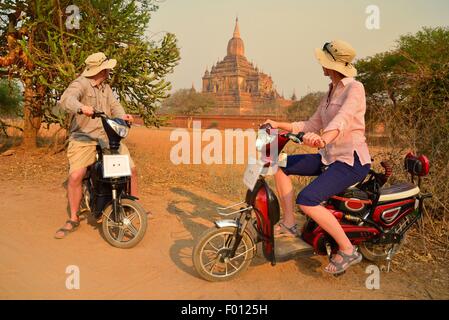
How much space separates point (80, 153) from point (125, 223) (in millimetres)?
954

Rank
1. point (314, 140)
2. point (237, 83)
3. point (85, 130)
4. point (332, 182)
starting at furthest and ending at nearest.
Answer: point (237, 83) → point (85, 130) → point (332, 182) → point (314, 140)

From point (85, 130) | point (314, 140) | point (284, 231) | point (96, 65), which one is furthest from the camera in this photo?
point (85, 130)

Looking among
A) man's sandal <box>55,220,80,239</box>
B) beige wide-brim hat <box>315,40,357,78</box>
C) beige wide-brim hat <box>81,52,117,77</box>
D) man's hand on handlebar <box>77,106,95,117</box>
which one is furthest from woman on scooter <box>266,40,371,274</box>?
man's sandal <box>55,220,80,239</box>

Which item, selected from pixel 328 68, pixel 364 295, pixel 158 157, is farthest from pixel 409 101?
pixel 158 157

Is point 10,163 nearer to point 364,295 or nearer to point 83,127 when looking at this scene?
point 83,127

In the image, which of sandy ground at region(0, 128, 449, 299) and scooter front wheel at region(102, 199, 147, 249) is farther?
scooter front wheel at region(102, 199, 147, 249)

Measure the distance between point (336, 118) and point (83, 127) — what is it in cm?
282

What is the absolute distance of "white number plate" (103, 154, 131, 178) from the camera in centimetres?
388

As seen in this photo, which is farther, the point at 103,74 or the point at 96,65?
the point at 103,74

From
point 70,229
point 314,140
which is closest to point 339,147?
point 314,140

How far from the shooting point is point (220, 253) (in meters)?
3.22

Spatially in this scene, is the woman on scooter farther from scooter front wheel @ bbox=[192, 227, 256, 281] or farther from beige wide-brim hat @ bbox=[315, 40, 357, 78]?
scooter front wheel @ bbox=[192, 227, 256, 281]

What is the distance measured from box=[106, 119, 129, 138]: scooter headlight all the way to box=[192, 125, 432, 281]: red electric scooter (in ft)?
4.66

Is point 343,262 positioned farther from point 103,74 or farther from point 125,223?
point 103,74
